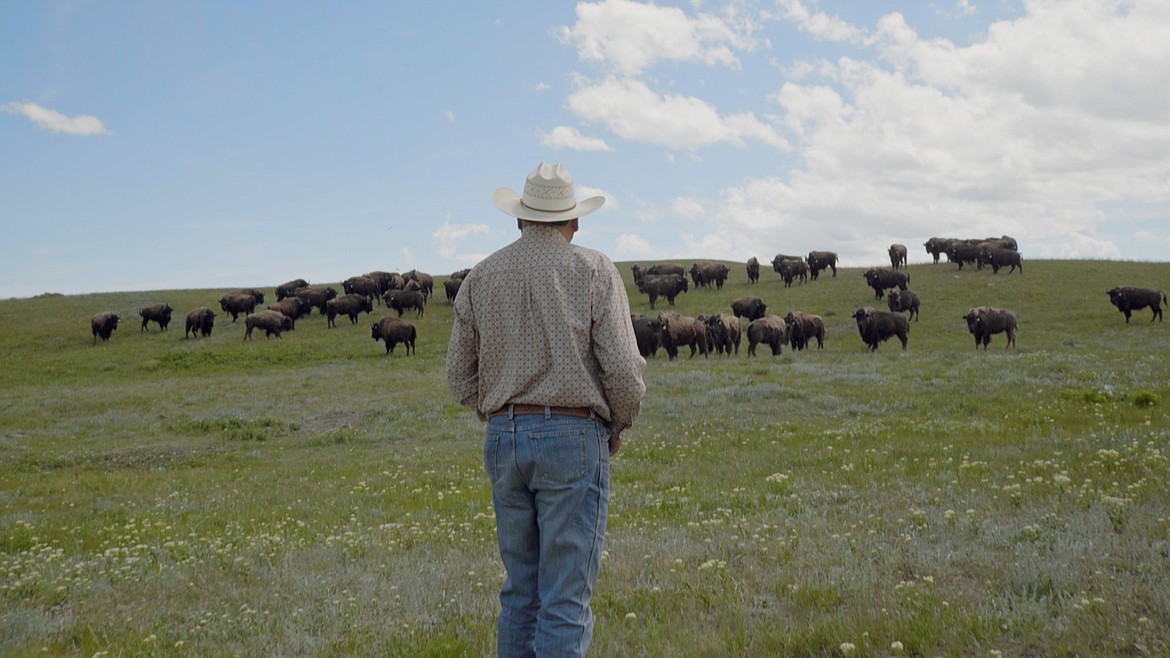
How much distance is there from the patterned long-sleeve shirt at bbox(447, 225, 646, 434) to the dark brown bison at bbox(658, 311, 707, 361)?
32.3m

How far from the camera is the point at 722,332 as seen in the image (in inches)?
1507

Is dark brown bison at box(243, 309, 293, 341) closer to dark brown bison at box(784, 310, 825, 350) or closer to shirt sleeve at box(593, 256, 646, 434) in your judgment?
dark brown bison at box(784, 310, 825, 350)

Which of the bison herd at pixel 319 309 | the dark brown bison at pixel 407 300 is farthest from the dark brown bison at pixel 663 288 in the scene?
the dark brown bison at pixel 407 300

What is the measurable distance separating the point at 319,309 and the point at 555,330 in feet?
185

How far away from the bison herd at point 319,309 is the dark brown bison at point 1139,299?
107 feet

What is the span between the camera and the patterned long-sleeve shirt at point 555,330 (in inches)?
163

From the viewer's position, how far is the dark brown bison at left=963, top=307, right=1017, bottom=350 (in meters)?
35.0

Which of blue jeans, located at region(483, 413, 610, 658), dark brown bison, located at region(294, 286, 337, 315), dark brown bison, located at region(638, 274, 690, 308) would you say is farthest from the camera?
dark brown bison, located at region(294, 286, 337, 315)

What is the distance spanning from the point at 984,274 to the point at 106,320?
179ft

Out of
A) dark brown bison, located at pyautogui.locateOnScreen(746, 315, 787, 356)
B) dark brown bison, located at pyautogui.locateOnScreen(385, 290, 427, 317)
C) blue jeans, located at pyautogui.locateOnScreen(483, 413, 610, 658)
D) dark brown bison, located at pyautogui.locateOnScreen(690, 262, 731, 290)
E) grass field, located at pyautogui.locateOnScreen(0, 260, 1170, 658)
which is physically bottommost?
grass field, located at pyautogui.locateOnScreen(0, 260, 1170, 658)

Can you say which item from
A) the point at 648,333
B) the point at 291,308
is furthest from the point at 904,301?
the point at 291,308

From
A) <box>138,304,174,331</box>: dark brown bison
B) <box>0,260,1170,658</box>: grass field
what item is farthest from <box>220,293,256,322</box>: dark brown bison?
<box>0,260,1170,658</box>: grass field

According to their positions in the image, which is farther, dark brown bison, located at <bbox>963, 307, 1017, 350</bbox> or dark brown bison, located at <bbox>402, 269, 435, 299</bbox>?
dark brown bison, located at <bbox>402, 269, 435, 299</bbox>

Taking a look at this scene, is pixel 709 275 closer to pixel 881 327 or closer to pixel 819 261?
pixel 819 261
